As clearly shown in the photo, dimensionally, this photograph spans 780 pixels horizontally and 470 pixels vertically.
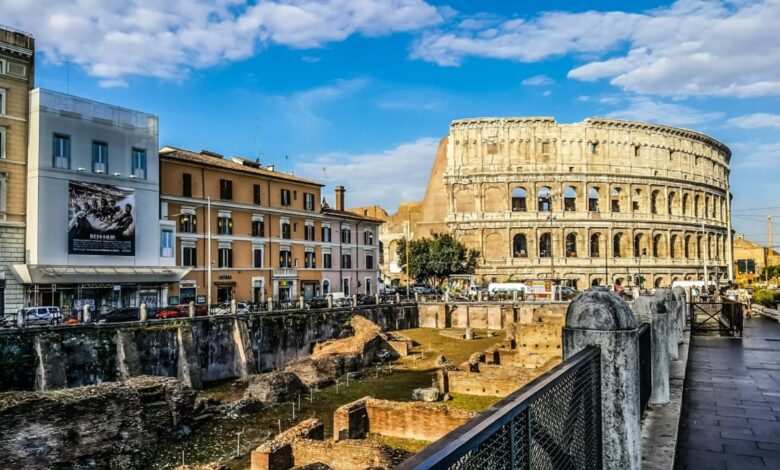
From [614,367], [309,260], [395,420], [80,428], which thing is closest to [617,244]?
[309,260]

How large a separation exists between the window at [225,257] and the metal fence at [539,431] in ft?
124

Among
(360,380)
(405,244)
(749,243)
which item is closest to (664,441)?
(360,380)

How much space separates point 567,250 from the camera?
68250 millimetres

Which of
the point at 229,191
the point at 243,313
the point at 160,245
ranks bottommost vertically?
the point at 243,313

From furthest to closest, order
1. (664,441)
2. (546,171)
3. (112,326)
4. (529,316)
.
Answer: (546,171) < (529,316) < (112,326) < (664,441)

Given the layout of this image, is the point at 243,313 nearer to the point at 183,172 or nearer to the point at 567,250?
the point at 183,172

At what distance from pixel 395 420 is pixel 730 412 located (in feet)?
32.6

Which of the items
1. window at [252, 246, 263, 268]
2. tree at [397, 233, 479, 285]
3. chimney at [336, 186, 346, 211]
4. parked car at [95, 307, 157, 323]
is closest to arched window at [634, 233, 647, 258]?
tree at [397, 233, 479, 285]

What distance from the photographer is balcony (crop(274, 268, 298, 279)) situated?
44.0 m

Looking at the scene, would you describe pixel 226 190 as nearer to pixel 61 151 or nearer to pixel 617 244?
pixel 61 151

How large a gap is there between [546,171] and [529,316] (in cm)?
2544

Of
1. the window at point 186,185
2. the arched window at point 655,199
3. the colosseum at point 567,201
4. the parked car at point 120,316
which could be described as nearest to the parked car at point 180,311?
the parked car at point 120,316

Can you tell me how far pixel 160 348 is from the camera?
26.3m

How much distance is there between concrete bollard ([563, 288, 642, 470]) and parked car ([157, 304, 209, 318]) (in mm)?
27514
